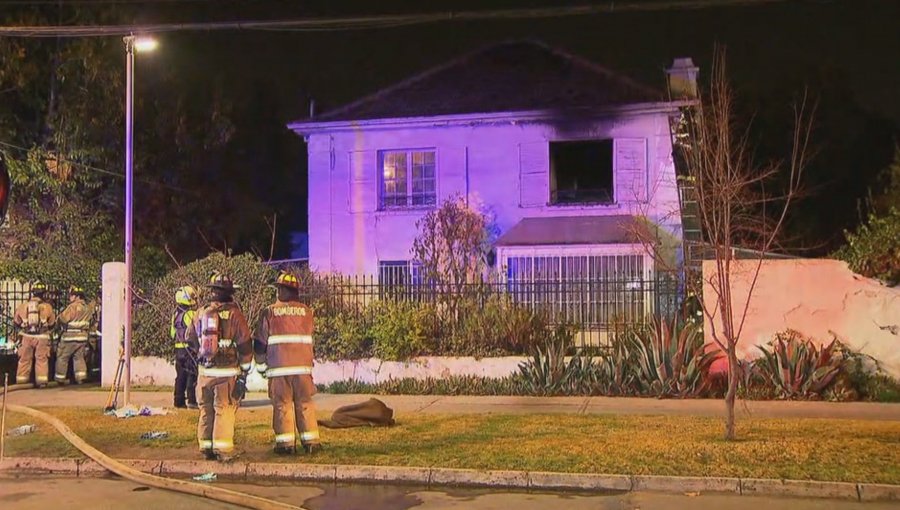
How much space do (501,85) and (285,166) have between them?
54.6 feet

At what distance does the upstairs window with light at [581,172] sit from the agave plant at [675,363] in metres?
7.31

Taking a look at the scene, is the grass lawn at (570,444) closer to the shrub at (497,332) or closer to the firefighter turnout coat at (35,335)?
the shrub at (497,332)

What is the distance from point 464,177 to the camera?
20.2 m

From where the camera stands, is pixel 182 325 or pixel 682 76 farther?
pixel 682 76

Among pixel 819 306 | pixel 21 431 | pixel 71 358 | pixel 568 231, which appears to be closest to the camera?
pixel 21 431

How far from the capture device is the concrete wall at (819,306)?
501 inches

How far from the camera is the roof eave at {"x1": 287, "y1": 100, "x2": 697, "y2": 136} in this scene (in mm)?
19053

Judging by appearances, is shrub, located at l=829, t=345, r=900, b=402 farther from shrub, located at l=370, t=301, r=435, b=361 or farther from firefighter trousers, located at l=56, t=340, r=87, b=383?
A: firefighter trousers, located at l=56, t=340, r=87, b=383

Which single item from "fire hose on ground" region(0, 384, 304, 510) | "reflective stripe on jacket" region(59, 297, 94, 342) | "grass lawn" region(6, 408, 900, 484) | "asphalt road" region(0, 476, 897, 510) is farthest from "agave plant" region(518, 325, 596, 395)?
"reflective stripe on jacket" region(59, 297, 94, 342)

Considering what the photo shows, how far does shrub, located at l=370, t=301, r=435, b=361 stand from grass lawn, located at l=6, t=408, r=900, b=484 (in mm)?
2744

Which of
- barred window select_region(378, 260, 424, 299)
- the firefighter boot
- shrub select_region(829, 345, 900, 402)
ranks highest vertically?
barred window select_region(378, 260, 424, 299)

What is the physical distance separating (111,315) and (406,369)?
513 centimetres

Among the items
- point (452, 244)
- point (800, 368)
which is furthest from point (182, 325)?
point (800, 368)

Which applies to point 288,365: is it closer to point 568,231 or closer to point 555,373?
point 555,373
